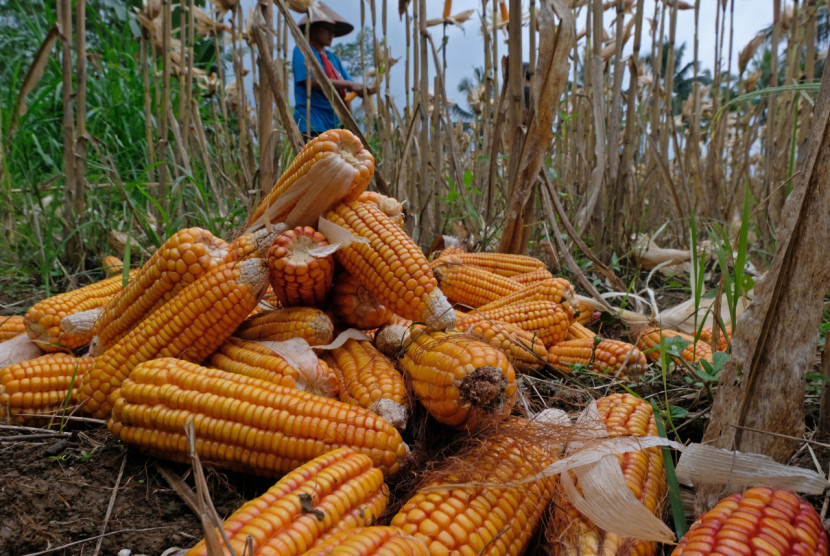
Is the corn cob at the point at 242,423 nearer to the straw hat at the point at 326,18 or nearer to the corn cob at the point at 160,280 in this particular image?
the corn cob at the point at 160,280

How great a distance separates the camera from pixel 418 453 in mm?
1616

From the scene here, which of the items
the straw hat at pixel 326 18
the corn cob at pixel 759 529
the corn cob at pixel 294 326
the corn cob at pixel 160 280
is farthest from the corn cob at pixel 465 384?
the straw hat at pixel 326 18

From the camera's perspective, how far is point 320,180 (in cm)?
215

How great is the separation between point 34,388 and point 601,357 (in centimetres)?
241

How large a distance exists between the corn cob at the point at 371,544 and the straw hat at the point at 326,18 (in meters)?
4.25

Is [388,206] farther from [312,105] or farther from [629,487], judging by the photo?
[312,105]

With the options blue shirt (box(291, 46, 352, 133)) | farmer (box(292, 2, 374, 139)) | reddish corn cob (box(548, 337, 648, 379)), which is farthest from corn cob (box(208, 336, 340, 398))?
blue shirt (box(291, 46, 352, 133))

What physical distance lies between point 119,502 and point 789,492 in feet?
5.84

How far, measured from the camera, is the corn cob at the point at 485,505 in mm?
1153

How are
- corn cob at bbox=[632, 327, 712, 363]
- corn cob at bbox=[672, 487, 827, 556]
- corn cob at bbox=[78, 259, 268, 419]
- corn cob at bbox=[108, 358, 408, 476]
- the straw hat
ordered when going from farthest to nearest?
the straw hat < corn cob at bbox=[632, 327, 712, 363] < corn cob at bbox=[78, 259, 268, 419] < corn cob at bbox=[108, 358, 408, 476] < corn cob at bbox=[672, 487, 827, 556]

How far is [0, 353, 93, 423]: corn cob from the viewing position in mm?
1838

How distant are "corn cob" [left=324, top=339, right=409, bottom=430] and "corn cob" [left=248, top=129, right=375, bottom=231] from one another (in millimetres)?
637

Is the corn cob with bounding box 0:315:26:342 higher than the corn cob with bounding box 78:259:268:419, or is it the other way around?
the corn cob with bounding box 78:259:268:419

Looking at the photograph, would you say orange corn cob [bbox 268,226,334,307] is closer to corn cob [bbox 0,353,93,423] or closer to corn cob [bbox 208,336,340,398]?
corn cob [bbox 208,336,340,398]
